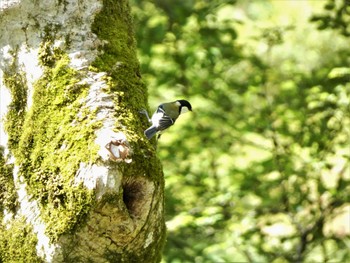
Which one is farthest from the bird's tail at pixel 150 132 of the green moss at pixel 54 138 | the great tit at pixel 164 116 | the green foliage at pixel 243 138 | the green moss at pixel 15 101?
the green foliage at pixel 243 138

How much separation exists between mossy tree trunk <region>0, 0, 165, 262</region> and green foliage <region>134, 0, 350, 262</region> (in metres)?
1.84

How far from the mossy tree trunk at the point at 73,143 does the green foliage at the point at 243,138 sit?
184 cm

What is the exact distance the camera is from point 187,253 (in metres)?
3.86

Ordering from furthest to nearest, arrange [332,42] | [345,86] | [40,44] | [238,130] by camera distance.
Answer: [332,42], [238,130], [345,86], [40,44]

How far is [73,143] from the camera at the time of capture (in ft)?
6.38

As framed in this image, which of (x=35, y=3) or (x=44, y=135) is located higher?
(x=35, y=3)

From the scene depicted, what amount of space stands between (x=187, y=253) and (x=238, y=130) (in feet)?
3.51

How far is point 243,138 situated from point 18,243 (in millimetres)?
2983

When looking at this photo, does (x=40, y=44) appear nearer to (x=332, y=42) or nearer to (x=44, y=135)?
(x=44, y=135)

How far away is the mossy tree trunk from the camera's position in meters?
1.86

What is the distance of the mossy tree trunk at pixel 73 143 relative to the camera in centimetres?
186

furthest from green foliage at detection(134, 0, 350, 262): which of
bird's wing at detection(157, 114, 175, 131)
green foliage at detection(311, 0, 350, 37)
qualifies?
bird's wing at detection(157, 114, 175, 131)

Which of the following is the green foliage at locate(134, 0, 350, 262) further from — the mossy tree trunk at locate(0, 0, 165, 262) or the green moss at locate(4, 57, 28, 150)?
the green moss at locate(4, 57, 28, 150)

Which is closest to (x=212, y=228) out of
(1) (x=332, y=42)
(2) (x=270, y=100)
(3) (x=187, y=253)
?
(3) (x=187, y=253)
